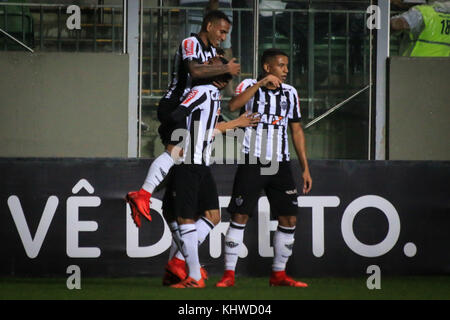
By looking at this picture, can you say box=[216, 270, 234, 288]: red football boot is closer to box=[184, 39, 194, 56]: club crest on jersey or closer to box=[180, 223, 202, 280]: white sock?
box=[180, 223, 202, 280]: white sock

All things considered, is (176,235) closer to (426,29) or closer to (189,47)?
(189,47)

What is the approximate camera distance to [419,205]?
28.2 ft

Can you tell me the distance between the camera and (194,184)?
7.05m

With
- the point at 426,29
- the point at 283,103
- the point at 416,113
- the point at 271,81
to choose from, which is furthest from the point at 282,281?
the point at 426,29

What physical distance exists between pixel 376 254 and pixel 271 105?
5.89 ft

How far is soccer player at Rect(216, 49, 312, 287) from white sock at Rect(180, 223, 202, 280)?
1.21 feet

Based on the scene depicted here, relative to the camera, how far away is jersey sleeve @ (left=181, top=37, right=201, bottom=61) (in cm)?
707

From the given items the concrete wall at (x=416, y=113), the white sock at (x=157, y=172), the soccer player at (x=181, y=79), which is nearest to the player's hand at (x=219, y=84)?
the soccer player at (x=181, y=79)

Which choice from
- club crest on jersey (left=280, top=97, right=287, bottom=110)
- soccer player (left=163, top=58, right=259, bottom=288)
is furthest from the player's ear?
club crest on jersey (left=280, top=97, right=287, bottom=110)

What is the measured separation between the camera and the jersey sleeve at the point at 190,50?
23.2ft

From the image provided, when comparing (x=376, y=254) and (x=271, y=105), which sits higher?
(x=271, y=105)

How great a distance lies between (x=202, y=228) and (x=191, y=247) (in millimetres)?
339
